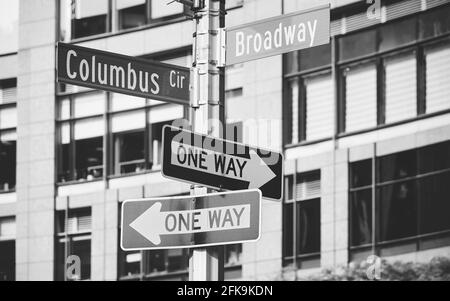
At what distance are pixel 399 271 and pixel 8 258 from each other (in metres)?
6.14

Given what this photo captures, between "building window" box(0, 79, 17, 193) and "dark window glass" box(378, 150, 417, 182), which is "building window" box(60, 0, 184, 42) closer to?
"building window" box(0, 79, 17, 193)

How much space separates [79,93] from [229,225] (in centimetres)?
1240

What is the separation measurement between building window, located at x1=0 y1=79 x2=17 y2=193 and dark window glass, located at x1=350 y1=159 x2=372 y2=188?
5.54 meters

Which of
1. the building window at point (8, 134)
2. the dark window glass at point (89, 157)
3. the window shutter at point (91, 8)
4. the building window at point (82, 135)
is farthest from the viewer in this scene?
the dark window glass at point (89, 157)

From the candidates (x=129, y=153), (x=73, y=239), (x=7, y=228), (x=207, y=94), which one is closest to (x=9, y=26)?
(x=7, y=228)

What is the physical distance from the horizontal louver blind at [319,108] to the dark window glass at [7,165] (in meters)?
4.92

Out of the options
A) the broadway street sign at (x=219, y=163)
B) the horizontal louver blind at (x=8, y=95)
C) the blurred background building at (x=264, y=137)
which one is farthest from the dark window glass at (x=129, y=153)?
the broadway street sign at (x=219, y=163)

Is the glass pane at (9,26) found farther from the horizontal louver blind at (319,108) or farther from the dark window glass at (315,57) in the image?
the horizontal louver blind at (319,108)

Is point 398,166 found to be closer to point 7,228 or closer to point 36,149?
point 36,149

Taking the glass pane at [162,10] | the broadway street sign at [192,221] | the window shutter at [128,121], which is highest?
the glass pane at [162,10]

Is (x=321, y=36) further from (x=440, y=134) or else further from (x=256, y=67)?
(x=256, y=67)

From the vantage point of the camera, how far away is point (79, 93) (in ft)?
64.6

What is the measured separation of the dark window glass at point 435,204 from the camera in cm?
1627

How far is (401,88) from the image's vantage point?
17656 mm
